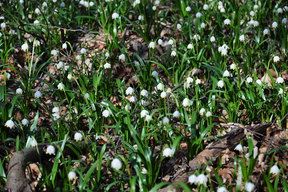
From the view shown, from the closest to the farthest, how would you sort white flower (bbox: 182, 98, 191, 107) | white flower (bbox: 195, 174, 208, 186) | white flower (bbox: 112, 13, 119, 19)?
1. white flower (bbox: 195, 174, 208, 186)
2. white flower (bbox: 182, 98, 191, 107)
3. white flower (bbox: 112, 13, 119, 19)

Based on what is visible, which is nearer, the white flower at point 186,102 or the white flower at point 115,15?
the white flower at point 186,102

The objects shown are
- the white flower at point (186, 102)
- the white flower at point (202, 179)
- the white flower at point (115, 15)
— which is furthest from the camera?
the white flower at point (115, 15)

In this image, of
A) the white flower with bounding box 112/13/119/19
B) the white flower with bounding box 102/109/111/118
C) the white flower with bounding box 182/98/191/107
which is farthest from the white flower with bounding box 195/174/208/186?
the white flower with bounding box 112/13/119/19

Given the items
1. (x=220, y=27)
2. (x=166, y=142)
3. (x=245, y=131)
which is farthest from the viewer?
(x=220, y=27)

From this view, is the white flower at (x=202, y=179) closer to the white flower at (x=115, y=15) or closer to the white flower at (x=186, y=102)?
the white flower at (x=186, y=102)

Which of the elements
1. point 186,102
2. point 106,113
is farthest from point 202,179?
point 106,113

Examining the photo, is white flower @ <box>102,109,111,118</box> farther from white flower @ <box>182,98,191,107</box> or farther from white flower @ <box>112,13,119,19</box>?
white flower @ <box>112,13,119,19</box>

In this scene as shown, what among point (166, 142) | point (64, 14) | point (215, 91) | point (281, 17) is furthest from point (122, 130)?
point (281, 17)

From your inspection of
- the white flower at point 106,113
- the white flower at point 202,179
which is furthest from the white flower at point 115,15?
the white flower at point 202,179

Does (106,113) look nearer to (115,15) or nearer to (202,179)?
(202,179)

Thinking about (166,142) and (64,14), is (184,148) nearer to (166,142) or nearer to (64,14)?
(166,142)

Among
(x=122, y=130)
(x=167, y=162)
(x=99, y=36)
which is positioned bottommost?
(x=167, y=162)
